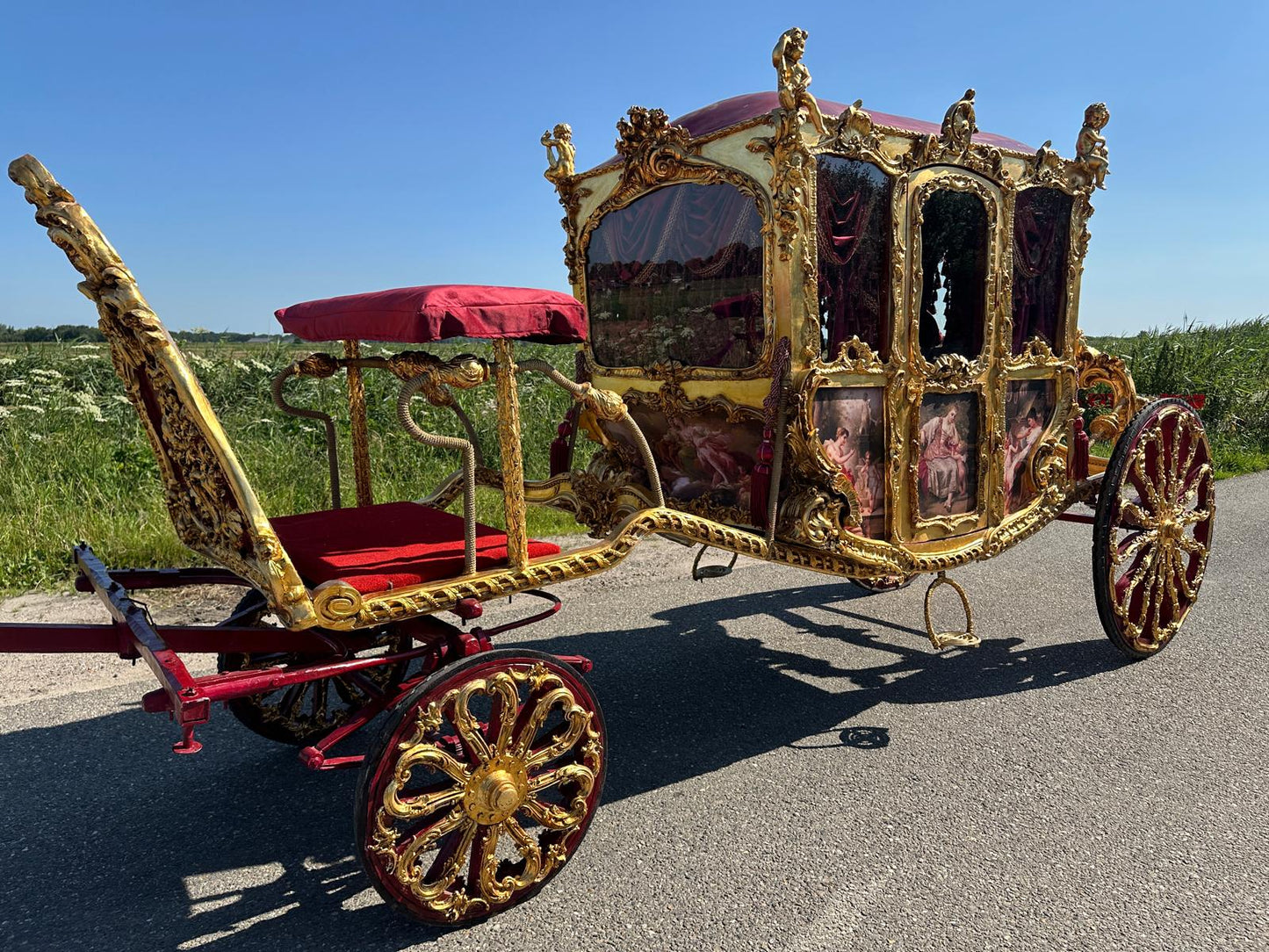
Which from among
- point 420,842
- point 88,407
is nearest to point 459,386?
point 420,842

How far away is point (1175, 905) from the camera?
254 centimetres

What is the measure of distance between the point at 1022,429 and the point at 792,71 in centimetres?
212

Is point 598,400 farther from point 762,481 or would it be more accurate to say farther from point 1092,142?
point 1092,142

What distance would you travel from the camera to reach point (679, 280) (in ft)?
12.7

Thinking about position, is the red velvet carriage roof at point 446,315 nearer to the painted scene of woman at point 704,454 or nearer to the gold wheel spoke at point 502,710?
the gold wheel spoke at point 502,710

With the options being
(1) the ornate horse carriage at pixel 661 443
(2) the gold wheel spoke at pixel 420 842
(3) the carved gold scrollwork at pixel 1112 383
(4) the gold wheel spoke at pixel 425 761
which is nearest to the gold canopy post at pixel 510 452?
(1) the ornate horse carriage at pixel 661 443

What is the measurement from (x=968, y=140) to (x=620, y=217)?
1.52 meters

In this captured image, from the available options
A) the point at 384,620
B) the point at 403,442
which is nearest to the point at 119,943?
the point at 384,620

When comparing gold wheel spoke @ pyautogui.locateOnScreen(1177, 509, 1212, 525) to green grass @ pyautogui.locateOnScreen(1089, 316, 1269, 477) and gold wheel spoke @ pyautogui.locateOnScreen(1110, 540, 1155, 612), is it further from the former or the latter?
green grass @ pyautogui.locateOnScreen(1089, 316, 1269, 477)

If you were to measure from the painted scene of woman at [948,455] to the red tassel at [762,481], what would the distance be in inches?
31.1

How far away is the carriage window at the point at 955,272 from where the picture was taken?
3680mm

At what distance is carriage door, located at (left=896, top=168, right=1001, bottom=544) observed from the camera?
3.65m

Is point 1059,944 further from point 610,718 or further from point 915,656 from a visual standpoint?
point 915,656

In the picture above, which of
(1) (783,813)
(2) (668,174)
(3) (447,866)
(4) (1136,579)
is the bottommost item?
(1) (783,813)
